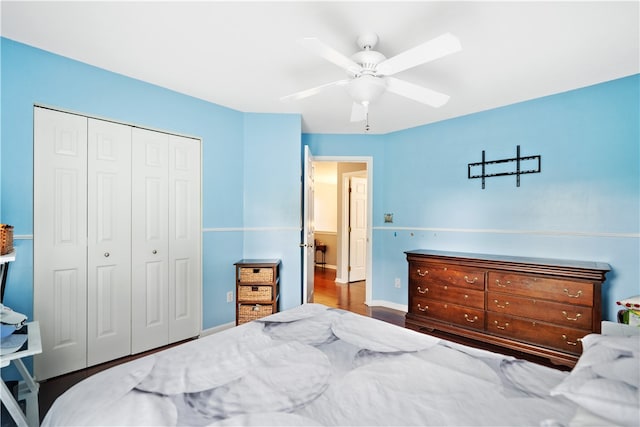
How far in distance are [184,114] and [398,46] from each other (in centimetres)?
204

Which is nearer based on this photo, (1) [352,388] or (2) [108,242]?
(1) [352,388]

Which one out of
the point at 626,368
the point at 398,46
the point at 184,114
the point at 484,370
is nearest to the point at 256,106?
the point at 184,114

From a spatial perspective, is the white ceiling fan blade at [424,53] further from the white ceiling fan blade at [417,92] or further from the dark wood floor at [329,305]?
the dark wood floor at [329,305]

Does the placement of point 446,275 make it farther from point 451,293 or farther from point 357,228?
point 357,228

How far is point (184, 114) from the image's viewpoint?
9.64 ft

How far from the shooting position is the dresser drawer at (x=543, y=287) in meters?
2.42

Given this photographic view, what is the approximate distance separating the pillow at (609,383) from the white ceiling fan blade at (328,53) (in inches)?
62.4

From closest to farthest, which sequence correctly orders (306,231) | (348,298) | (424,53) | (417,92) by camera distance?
1. (424,53)
2. (417,92)
3. (306,231)
4. (348,298)

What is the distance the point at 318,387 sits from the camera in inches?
41.2

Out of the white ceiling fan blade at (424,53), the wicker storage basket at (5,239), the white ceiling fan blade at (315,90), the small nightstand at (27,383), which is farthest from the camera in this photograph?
the white ceiling fan blade at (315,90)

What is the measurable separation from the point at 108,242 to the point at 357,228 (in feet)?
13.4

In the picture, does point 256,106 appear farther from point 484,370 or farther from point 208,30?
point 484,370

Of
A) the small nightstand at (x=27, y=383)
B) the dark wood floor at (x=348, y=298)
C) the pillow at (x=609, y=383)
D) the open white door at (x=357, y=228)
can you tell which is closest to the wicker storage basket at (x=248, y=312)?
the dark wood floor at (x=348, y=298)

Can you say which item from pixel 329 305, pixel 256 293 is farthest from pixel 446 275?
pixel 256 293
